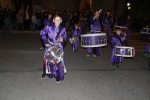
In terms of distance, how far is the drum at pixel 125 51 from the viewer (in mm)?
6008

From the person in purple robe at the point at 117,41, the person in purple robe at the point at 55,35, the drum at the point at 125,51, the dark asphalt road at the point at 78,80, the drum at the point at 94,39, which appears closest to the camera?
the dark asphalt road at the point at 78,80

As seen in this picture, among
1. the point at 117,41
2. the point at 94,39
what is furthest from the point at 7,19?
the point at 117,41

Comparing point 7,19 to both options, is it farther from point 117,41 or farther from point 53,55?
point 53,55

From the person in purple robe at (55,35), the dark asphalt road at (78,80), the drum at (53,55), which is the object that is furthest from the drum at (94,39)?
the drum at (53,55)

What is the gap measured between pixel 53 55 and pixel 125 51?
2.61 meters

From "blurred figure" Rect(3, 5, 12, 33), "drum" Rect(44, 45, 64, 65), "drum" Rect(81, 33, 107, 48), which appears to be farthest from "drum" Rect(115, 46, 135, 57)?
"blurred figure" Rect(3, 5, 12, 33)

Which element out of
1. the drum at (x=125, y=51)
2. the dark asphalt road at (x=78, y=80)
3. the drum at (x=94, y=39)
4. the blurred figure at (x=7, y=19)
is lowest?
the dark asphalt road at (x=78, y=80)

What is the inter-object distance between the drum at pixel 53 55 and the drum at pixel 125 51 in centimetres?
231

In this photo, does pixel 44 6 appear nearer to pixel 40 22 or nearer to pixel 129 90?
pixel 40 22

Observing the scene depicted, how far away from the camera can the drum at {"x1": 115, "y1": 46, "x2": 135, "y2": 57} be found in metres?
6.01

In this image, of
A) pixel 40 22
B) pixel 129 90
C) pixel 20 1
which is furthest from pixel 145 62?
pixel 20 1

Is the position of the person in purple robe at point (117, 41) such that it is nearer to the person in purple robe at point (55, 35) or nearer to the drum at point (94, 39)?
the drum at point (94, 39)

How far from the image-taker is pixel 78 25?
29.1 ft

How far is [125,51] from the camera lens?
6.08 meters
